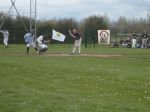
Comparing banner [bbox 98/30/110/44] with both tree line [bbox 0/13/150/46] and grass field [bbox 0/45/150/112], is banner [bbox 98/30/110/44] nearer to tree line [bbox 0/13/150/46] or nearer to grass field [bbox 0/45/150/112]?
tree line [bbox 0/13/150/46]

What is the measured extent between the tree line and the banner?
73 cm

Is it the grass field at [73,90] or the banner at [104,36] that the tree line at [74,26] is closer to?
the banner at [104,36]

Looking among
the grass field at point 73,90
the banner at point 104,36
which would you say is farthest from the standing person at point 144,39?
the grass field at point 73,90

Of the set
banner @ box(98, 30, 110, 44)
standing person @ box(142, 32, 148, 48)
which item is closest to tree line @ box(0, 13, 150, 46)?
banner @ box(98, 30, 110, 44)

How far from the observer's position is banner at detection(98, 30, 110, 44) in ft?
201

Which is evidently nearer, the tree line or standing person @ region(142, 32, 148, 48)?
standing person @ region(142, 32, 148, 48)

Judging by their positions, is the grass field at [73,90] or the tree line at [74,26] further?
the tree line at [74,26]

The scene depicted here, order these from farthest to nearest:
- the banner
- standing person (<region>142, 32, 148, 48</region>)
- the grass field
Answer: the banner, standing person (<region>142, 32, 148, 48</region>), the grass field

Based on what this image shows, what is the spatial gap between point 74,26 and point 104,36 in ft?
33.3

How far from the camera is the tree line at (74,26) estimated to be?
203ft

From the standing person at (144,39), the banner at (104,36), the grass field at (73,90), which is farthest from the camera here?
the banner at (104,36)

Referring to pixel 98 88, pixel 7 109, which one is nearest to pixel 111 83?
pixel 98 88

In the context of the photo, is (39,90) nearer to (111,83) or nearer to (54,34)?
(111,83)

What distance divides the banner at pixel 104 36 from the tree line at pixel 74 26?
28.6 inches
